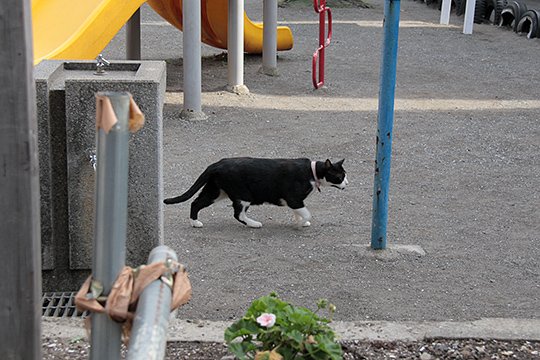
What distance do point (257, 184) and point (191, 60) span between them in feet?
11.0

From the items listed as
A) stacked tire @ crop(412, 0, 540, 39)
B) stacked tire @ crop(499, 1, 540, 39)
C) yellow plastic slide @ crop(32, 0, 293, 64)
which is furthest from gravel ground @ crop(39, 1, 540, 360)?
stacked tire @ crop(412, 0, 540, 39)

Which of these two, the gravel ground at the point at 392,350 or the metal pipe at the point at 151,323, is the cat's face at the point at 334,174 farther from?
the metal pipe at the point at 151,323

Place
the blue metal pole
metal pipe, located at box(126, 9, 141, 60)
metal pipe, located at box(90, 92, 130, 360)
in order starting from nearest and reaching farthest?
metal pipe, located at box(90, 92, 130, 360), the blue metal pole, metal pipe, located at box(126, 9, 141, 60)

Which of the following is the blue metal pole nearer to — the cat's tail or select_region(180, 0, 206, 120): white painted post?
the cat's tail

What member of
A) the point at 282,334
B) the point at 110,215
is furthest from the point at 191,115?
the point at 110,215

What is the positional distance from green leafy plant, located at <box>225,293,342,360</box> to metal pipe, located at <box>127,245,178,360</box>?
1.58 meters

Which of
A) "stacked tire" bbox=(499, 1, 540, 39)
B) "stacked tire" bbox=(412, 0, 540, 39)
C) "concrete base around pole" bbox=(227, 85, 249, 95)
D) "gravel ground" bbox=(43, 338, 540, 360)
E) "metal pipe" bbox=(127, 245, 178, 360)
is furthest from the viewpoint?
"stacked tire" bbox=(412, 0, 540, 39)

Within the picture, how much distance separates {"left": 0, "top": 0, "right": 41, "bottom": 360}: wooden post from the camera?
1927 mm

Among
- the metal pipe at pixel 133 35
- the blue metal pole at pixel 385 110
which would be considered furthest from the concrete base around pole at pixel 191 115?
the blue metal pole at pixel 385 110

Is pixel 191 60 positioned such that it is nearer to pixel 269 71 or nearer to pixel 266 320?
pixel 269 71

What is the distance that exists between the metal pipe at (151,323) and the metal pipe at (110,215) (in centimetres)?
8

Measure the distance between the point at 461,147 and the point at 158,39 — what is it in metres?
7.32

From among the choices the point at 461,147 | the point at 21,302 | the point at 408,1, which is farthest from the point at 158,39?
the point at 21,302

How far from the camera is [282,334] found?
122 inches
